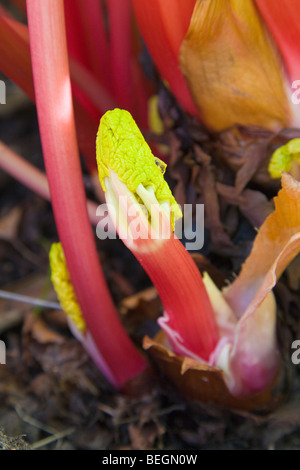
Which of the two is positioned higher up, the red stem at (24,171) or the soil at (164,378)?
the red stem at (24,171)

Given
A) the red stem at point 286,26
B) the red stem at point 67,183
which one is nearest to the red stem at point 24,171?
the red stem at point 67,183

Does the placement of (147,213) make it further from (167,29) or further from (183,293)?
(167,29)

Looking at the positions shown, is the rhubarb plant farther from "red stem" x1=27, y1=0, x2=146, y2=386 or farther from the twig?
the twig

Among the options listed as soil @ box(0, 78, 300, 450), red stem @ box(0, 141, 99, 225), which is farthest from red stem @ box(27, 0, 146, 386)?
→ red stem @ box(0, 141, 99, 225)

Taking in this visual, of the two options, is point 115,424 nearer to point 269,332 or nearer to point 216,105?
point 269,332

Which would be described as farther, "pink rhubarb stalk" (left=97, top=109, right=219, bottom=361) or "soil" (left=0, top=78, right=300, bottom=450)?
"soil" (left=0, top=78, right=300, bottom=450)

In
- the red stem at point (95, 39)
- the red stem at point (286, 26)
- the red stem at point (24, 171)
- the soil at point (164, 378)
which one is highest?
the red stem at point (95, 39)

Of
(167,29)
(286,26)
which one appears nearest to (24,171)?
(167,29)

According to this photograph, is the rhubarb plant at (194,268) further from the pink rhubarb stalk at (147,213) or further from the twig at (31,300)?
the twig at (31,300)
